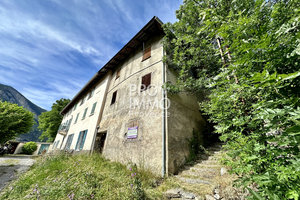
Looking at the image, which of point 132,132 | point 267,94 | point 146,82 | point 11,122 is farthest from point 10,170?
point 267,94

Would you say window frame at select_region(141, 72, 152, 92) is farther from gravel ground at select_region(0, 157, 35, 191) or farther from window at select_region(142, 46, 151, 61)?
gravel ground at select_region(0, 157, 35, 191)

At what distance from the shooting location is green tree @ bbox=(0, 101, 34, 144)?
11.8m

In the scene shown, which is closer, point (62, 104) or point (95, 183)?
point (95, 183)

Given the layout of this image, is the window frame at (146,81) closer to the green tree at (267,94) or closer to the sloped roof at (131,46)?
the sloped roof at (131,46)

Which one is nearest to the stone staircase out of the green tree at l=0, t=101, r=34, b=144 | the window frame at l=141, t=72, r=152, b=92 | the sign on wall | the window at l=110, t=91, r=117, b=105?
the sign on wall

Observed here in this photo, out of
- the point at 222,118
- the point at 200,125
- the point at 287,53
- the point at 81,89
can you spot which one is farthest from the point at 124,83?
the point at 81,89

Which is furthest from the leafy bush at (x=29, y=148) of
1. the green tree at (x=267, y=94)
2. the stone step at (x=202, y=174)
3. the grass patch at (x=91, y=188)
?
the green tree at (x=267, y=94)

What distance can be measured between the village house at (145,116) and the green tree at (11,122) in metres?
9.61

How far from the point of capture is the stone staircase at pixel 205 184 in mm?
2494

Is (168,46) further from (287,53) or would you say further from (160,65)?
(287,53)

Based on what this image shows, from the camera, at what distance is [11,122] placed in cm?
1241

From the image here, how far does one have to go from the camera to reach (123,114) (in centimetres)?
670

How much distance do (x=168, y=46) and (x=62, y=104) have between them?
27349 mm

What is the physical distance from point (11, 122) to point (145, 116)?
56.0 ft
